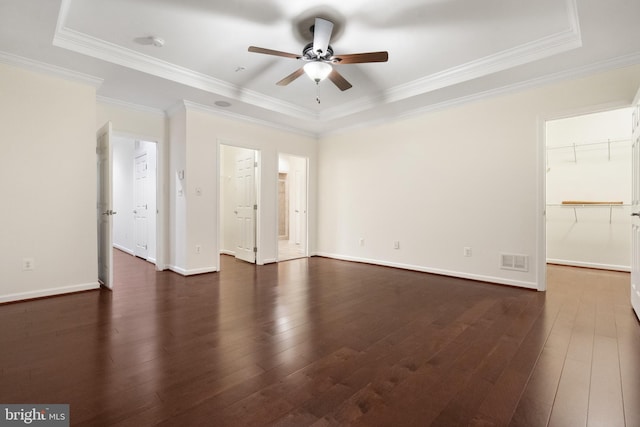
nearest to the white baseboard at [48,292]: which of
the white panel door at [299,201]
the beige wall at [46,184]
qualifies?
the beige wall at [46,184]

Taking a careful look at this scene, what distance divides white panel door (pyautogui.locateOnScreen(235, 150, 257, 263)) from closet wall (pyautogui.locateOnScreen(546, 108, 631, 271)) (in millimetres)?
5380

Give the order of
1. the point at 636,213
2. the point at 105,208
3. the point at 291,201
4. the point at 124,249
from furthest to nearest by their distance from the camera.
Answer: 1. the point at 291,201
2. the point at 124,249
3. the point at 105,208
4. the point at 636,213

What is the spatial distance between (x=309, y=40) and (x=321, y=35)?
1.15 ft

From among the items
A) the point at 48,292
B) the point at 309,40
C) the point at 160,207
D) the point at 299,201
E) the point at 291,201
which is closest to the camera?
the point at 309,40

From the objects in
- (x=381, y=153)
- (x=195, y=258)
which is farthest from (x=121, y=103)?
(x=381, y=153)

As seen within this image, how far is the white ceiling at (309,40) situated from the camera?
8.40ft

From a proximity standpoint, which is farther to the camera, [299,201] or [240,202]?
[299,201]

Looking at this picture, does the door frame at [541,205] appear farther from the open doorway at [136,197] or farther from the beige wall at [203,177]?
the open doorway at [136,197]

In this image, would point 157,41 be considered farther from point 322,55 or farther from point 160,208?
point 160,208

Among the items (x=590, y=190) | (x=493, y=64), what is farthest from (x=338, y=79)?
(x=590, y=190)

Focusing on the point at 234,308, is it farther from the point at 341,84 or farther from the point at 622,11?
the point at 622,11

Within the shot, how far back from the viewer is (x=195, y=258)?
179 inches

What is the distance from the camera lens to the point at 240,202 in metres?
5.90

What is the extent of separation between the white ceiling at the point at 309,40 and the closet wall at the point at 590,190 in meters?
2.42
